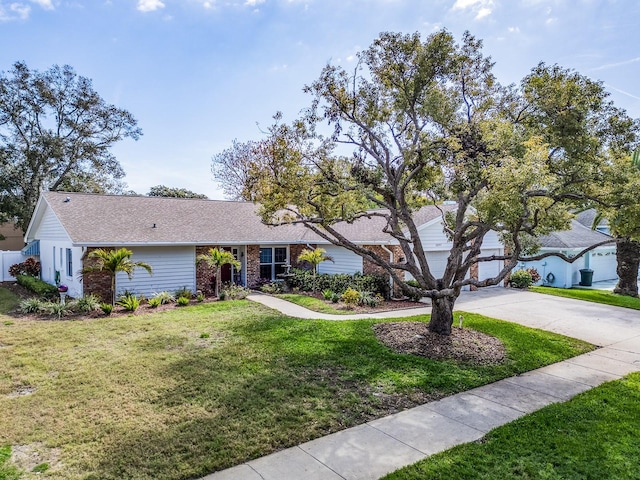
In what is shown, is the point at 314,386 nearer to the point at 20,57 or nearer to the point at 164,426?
the point at 164,426

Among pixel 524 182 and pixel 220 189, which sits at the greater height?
pixel 220 189

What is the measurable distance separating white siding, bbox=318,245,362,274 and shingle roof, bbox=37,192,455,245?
0.74m

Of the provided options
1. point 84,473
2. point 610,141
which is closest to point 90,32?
point 84,473

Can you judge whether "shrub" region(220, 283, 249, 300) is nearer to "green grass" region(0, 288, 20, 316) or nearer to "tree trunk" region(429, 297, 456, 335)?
"green grass" region(0, 288, 20, 316)

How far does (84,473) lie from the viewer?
4477mm

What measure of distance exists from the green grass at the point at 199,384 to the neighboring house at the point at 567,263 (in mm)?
13828

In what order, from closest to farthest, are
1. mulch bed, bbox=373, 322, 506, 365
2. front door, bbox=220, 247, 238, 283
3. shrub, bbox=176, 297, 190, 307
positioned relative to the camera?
1. mulch bed, bbox=373, 322, 506, 365
2. shrub, bbox=176, 297, 190, 307
3. front door, bbox=220, 247, 238, 283

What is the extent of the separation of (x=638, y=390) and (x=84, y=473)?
8953 mm

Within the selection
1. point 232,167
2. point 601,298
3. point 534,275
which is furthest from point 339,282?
point 232,167

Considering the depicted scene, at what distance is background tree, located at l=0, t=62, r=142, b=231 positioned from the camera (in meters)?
27.2

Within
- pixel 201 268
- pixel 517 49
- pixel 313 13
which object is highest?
pixel 313 13

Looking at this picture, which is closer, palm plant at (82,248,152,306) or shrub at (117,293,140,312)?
palm plant at (82,248,152,306)

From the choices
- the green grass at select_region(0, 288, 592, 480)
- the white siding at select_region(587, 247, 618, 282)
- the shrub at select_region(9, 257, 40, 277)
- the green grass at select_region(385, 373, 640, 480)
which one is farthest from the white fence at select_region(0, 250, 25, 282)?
the white siding at select_region(587, 247, 618, 282)

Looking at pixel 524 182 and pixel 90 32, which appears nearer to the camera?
pixel 524 182
